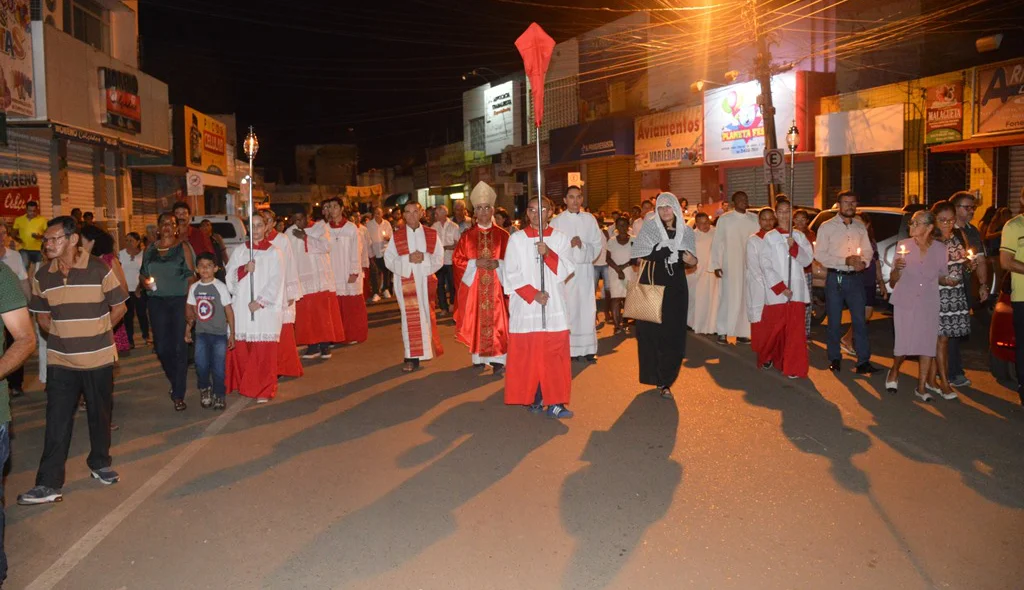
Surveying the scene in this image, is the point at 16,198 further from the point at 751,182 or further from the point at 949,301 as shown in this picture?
the point at 751,182

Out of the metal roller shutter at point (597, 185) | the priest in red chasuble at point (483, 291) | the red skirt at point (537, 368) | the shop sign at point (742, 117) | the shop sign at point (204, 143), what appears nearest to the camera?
the red skirt at point (537, 368)

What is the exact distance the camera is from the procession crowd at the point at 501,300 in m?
6.02

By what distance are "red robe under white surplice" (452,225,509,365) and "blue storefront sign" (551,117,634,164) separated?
79.0 ft

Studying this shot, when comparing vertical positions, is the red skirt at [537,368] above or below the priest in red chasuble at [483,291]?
below

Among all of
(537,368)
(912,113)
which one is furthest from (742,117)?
(537,368)

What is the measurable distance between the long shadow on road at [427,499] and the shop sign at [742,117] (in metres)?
18.7

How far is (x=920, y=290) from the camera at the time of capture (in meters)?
8.24

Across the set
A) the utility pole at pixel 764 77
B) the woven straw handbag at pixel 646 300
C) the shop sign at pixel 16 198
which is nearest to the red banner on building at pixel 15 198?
the shop sign at pixel 16 198

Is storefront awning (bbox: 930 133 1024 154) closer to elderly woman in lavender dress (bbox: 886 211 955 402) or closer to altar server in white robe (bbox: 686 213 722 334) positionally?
altar server in white robe (bbox: 686 213 722 334)

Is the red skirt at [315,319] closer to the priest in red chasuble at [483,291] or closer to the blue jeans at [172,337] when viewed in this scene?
the priest in red chasuble at [483,291]

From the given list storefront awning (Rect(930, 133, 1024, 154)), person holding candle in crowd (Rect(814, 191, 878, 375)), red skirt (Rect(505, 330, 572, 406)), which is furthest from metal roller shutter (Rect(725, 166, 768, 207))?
red skirt (Rect(505, 330, 572, 406))

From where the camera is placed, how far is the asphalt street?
4.60m

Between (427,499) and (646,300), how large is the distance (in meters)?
3.60

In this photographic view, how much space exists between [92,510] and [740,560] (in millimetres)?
3865
